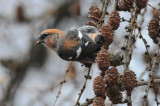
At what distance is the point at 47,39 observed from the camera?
3.29m

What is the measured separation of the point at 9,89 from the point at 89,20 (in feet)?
7.88

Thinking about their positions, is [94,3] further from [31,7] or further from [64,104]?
[31,7]

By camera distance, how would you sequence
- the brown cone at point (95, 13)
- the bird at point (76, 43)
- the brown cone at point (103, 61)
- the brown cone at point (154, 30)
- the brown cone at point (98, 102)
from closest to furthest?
1. the brown cone at point (98, 102)
2. the brown cone at point (103, 61)
3. the brown cone at point (154, 30)
4. the brown cone at point (95, 13)
5. the bird at point (76, 43)

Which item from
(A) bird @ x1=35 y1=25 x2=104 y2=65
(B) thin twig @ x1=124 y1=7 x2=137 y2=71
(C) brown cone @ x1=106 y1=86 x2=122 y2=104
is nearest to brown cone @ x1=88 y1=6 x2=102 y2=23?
(A) bird @ x1=35 y1=25 x2=104 y2=65

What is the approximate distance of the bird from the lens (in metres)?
2.97

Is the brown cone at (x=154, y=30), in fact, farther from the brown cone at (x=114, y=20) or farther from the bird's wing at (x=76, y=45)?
the bird's wing at (x=76, y=45)

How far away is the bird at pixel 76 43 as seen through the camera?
297 cm

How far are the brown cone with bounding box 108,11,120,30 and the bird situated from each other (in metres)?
0.32

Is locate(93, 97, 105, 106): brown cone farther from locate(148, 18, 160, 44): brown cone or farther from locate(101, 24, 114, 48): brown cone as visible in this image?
locate(148, 18, 160, 44): brown cone

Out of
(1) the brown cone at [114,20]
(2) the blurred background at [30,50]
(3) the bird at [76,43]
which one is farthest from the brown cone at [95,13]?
(2) the blurred background at [30,50]

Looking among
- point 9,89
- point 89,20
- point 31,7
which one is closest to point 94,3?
point 89,20

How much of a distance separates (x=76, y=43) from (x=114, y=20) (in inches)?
27.6

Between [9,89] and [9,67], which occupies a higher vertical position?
[9,67]

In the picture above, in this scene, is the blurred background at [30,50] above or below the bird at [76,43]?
above
